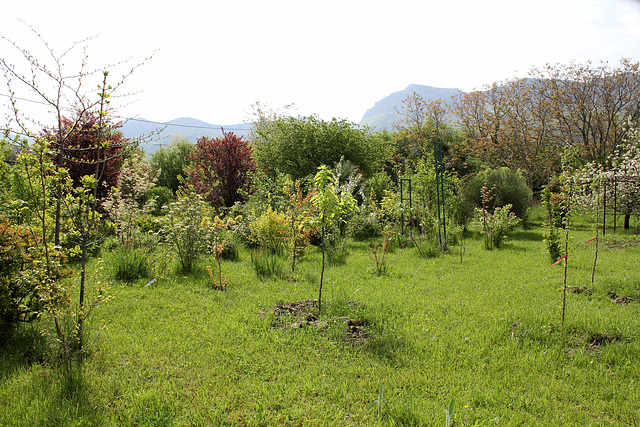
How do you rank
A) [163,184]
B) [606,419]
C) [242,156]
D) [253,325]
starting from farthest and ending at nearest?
[163,184]
[242,156]
[253,325]
[606,419]

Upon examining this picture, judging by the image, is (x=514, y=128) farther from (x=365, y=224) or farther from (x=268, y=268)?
(x=268, y=268)

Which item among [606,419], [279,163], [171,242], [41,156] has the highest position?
[279,163]

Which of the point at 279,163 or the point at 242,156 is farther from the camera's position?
the point at 279,163

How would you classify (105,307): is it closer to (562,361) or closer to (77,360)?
(77,360)

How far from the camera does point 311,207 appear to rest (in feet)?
24.7

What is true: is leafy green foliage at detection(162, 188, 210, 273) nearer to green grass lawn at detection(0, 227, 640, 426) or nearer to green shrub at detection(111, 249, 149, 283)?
green shrub at detection(111, 249, 149, 283)

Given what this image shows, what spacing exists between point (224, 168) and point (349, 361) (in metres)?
9.83

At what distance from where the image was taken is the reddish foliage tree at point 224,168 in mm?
11922

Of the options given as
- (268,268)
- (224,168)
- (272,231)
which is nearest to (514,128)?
(224,168)

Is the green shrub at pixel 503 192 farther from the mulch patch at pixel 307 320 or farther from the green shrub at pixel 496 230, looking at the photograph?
the mulch patch at pixel 307 320

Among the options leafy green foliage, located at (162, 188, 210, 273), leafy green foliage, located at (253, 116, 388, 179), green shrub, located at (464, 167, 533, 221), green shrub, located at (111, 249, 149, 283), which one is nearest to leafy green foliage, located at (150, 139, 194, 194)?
leafy green foliage, located at (253, 116, 388, 179)

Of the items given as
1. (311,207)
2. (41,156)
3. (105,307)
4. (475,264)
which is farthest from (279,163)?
(41,156)

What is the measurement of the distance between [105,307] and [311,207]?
4.27 metres

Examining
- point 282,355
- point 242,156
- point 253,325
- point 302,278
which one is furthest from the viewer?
point 242,156
